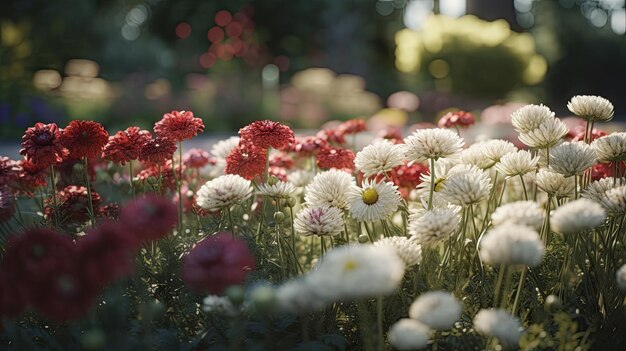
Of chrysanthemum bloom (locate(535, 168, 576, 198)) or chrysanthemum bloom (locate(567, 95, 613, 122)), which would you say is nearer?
chrysanthemum bloom (locate(535, 168, 576, 198))

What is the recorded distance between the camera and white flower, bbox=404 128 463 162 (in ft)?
6.26

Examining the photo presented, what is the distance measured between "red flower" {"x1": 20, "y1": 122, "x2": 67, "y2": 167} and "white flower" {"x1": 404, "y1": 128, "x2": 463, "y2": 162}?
120cm

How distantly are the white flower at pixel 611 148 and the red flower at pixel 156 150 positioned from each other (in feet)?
4.75

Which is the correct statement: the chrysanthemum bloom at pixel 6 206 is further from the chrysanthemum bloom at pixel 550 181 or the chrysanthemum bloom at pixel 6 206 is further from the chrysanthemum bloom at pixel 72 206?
the chrysanthemum bloom at pixel 550 181

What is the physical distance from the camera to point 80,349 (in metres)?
1.67

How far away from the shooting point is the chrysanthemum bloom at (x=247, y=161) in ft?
7.46

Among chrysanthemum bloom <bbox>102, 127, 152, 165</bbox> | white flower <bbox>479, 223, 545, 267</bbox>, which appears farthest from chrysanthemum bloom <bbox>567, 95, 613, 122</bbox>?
chrysanthemum bloom <bbox>102, 127, 152, 165</bbox>

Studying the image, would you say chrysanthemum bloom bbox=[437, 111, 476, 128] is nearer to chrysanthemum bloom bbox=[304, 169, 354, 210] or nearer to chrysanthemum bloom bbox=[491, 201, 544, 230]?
chrysanthemum bloom bbox=[304, 169, 354, 210]

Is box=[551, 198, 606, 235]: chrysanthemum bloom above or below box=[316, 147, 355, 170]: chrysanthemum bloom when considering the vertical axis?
below

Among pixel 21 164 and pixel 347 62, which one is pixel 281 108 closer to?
pixel 347 62

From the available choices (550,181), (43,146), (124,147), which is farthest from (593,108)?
(43,146)

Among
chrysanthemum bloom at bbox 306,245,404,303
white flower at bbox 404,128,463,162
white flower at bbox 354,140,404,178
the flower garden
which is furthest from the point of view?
white flower at bbox 354,140,404,178

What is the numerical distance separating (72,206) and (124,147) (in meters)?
0.35

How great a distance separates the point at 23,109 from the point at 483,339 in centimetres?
988
